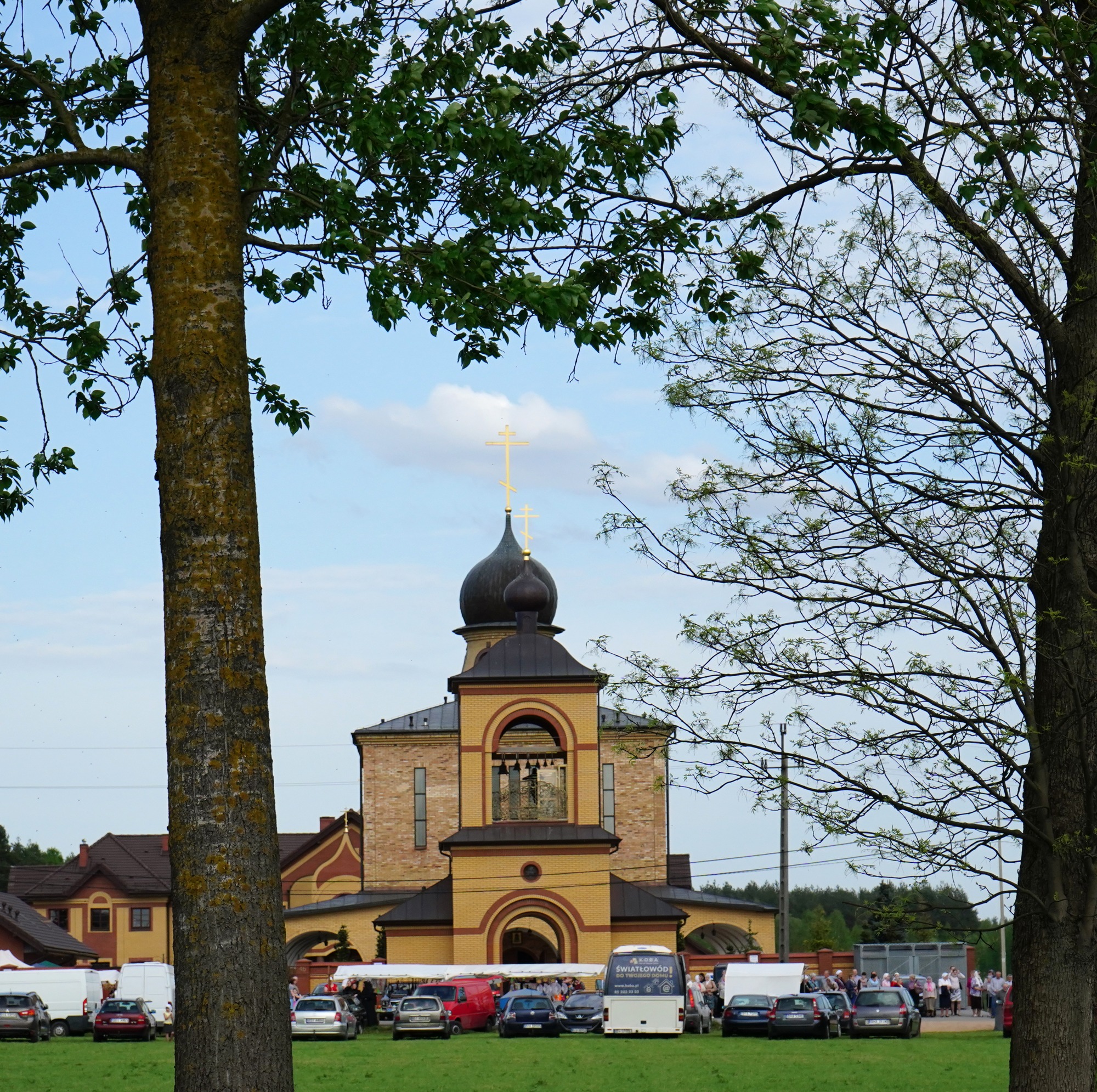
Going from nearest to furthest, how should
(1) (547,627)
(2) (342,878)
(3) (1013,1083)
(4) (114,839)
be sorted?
(3) (1013,1083) → (1) (547,627) → (2) (342,878) → (4) (114,839)

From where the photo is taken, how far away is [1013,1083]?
10484 mm

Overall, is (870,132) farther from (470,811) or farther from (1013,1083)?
(470,811)

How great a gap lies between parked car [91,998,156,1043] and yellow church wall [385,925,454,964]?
7444mm

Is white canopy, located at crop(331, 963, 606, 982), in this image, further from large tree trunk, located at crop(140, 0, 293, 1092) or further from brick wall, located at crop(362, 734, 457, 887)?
large tree trunk, located at crop(140, 0, 293, 1092)

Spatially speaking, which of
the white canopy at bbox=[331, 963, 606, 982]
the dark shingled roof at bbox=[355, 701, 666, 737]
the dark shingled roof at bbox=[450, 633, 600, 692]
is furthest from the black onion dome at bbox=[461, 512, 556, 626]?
the white canopy at bbox=[331, 963, 606, 982]

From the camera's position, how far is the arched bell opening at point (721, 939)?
62.4m

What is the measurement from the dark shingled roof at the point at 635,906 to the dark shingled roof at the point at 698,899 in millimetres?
13281

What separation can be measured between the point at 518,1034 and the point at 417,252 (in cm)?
3302

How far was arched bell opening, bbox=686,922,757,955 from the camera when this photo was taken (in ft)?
205

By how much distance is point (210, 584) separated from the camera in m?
7.55

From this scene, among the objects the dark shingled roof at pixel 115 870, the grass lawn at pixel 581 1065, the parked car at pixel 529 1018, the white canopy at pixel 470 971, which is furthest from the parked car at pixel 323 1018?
the dark shingled roof at pixel 115 870

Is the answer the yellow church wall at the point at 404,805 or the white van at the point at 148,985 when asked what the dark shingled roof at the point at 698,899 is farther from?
the white van at the point at 148,985

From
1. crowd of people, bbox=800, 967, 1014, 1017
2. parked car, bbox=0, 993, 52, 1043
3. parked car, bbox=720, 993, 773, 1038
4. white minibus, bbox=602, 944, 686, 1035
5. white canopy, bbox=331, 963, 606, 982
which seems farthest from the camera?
crowd of people, bbox=800, 967, 1014, 1017

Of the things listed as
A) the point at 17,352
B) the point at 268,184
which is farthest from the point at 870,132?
the point at 17,352
